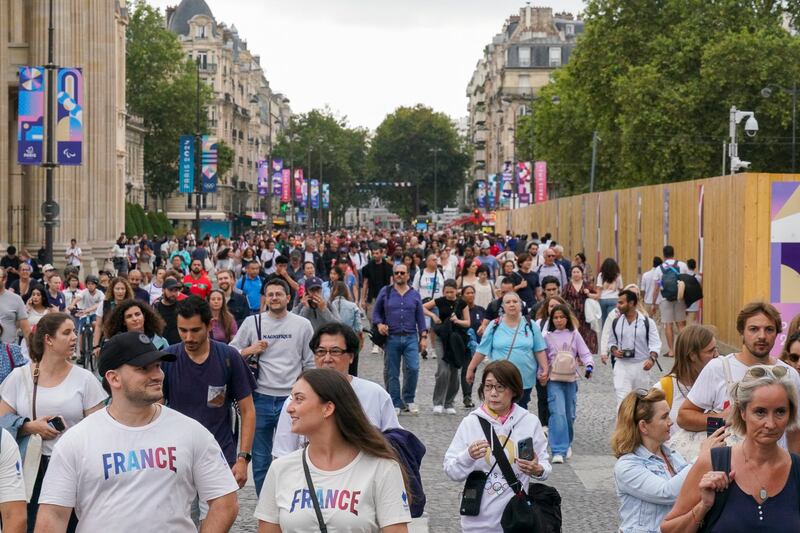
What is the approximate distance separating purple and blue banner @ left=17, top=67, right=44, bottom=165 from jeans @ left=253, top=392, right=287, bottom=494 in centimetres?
2247

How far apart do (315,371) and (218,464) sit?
2.30ft

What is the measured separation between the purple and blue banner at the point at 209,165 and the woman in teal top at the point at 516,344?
4506 centimetres

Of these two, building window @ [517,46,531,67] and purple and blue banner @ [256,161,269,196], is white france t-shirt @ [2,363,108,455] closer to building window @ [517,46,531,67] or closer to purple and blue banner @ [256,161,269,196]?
purple and blue banner @ [256,161,269,196]

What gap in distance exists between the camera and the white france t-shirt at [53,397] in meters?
7.87

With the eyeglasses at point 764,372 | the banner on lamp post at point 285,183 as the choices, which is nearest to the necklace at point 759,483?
the eyeglasses at point 764,372

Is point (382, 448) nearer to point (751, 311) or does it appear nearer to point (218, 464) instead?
point (218, 464)

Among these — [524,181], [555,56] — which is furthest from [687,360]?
[555,56]

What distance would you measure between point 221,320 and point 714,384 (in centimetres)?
580

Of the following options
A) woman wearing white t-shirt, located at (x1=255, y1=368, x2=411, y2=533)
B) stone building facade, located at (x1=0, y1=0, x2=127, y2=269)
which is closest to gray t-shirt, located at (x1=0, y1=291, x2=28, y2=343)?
woman wearing white t-shirt, located at (x1=255, y1=368, x2=411, y2=533)

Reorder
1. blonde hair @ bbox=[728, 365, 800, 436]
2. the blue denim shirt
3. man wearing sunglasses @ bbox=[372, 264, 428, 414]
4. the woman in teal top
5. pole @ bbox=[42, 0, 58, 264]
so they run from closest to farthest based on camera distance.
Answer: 1. blonde hair @ bbox=[728, 365, 800, 436]
2. the blue denim shirt
3. the woman in teal top
4. man wearing sunglasses @ bbox=[372, 264, 428, 414]
5. pole @ bbox=[42, 0, 58, 264]

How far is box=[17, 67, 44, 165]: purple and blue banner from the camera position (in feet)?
105

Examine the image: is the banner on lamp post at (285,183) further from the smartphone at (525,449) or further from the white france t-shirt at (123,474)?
the white france t-shirt at (123,474)

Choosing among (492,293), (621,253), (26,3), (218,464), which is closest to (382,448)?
(218,464)

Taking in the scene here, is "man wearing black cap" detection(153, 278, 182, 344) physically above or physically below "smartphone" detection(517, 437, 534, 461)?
above
